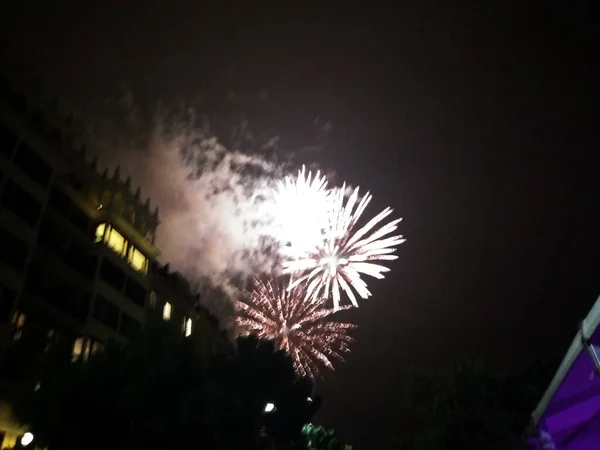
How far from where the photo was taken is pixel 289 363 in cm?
1930

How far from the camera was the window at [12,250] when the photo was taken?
74.5 feet

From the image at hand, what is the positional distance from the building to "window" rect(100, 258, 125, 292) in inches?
2.2

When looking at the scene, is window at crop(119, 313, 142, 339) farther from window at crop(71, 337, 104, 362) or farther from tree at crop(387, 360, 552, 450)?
tree at crop(387, 360, 552, 450)

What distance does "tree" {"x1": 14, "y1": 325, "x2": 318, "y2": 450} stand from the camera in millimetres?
13430

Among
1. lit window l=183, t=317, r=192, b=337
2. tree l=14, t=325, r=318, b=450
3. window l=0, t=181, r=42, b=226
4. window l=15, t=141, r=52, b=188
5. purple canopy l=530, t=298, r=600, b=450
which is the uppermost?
window l=15, t=141, r=52, b=188

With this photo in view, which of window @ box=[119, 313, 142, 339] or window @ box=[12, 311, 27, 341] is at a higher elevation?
window @ box=[119, 313, 142, 339]

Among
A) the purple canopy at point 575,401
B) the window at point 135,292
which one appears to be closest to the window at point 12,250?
the window at point 135,292

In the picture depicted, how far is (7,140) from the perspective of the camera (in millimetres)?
23719

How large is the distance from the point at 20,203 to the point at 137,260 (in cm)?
1082

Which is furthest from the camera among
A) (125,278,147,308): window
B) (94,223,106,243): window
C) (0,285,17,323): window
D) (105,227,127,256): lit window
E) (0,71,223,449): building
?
(125,278,147,308): window

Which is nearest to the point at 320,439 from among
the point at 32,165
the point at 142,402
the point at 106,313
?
the point at 106,313

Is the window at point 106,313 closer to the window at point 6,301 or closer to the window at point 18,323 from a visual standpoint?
the window at point 18,323

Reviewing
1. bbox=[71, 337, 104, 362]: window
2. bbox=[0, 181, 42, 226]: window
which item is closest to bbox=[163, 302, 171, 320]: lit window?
bbox=[71, 337, 104, 362]: window

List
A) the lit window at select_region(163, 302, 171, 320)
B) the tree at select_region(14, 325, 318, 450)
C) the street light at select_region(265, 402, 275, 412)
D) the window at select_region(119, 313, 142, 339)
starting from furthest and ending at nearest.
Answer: the lit window at select_region(163, 302, 171, 320)
the window at select_region(119, 313, 142, 339)
the street light at select_region(265, 402, 275, 412)
the tree at select_region(14, 325, 318, 450)
